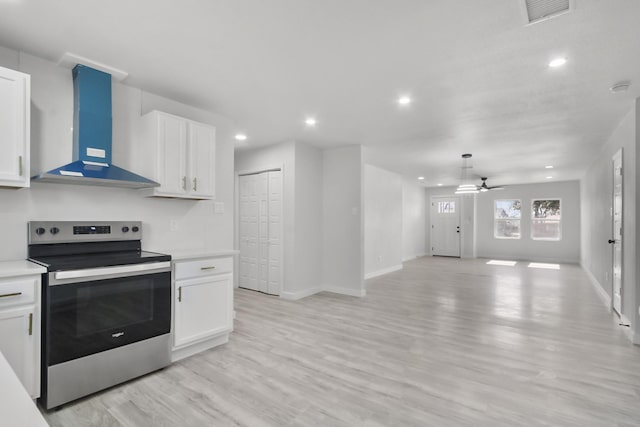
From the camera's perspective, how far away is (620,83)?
2.96 metres

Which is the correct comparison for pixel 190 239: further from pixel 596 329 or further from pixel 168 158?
pixel 596 329

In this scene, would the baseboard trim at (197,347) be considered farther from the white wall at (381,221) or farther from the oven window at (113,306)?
the white wall at (381,221)

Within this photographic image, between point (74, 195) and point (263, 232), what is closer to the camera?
point (74, 195)

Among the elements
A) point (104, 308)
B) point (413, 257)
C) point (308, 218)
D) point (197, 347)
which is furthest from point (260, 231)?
point (413, 257)

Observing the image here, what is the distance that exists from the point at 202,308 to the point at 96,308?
0.87 m

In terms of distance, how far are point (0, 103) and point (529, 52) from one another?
3.76m

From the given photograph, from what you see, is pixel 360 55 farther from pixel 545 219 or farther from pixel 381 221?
pixel 545 219

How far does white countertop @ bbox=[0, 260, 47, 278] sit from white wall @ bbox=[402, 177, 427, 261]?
8.60 meters

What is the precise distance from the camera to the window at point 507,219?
1039 centimetres

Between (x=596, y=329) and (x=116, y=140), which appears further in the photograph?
(x=596, y=329)

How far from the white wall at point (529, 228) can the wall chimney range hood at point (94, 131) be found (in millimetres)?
10700

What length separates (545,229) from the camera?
9.98 m

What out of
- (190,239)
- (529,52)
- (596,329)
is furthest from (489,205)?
(190,239)

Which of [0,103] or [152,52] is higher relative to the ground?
[152,52]
